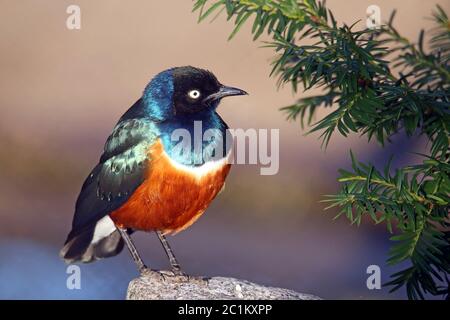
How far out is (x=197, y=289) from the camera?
46.9 inches

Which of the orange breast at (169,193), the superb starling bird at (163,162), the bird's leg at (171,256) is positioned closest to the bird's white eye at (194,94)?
the superb starling bird at (163,162)

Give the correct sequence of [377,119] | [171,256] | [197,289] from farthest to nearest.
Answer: [171,256], [197,289], [377,119]

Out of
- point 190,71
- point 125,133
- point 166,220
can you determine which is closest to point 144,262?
point 166,220

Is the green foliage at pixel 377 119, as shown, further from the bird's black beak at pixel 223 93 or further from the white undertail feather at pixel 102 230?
the white undertail feather at pixel 102 230

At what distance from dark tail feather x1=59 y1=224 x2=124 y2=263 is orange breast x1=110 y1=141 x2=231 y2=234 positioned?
0.13 meters

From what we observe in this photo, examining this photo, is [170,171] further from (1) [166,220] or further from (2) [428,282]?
(2) [428,282]

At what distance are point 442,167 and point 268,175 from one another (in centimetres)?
59

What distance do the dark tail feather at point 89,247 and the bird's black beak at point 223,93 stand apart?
1.13 feet

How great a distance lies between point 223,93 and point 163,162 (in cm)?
17

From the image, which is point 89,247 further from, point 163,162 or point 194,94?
point 194,94

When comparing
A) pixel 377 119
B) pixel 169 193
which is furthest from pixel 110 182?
pixel 377 119

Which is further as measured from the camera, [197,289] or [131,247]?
[131,247]

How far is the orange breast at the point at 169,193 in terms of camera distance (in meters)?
1.19

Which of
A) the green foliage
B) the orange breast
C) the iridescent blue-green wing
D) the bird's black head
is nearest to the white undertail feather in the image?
the iridescent blue-green wing
